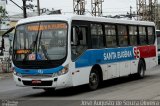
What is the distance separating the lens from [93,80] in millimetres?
16656

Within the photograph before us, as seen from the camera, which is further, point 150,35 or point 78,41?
point 150,35

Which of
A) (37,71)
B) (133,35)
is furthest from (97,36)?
(133,35)

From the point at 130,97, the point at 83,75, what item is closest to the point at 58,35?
the point at 83,75

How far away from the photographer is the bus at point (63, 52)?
588 inches

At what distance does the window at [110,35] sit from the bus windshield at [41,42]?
326cm

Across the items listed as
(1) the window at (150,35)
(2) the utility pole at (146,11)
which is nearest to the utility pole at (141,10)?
(2) the utility pole at (146,11)

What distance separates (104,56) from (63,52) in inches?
120

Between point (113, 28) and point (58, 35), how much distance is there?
164 inches

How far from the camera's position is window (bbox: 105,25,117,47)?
18097 millimetres

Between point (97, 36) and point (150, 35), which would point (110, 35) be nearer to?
point (97, 36)

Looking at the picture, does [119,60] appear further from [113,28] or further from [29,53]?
[29,53]

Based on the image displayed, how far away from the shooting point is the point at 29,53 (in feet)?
50.6

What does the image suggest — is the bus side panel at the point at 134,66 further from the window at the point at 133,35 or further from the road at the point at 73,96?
the road at the point at 73,96

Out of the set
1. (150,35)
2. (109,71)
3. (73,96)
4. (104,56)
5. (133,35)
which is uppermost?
(133,35)
